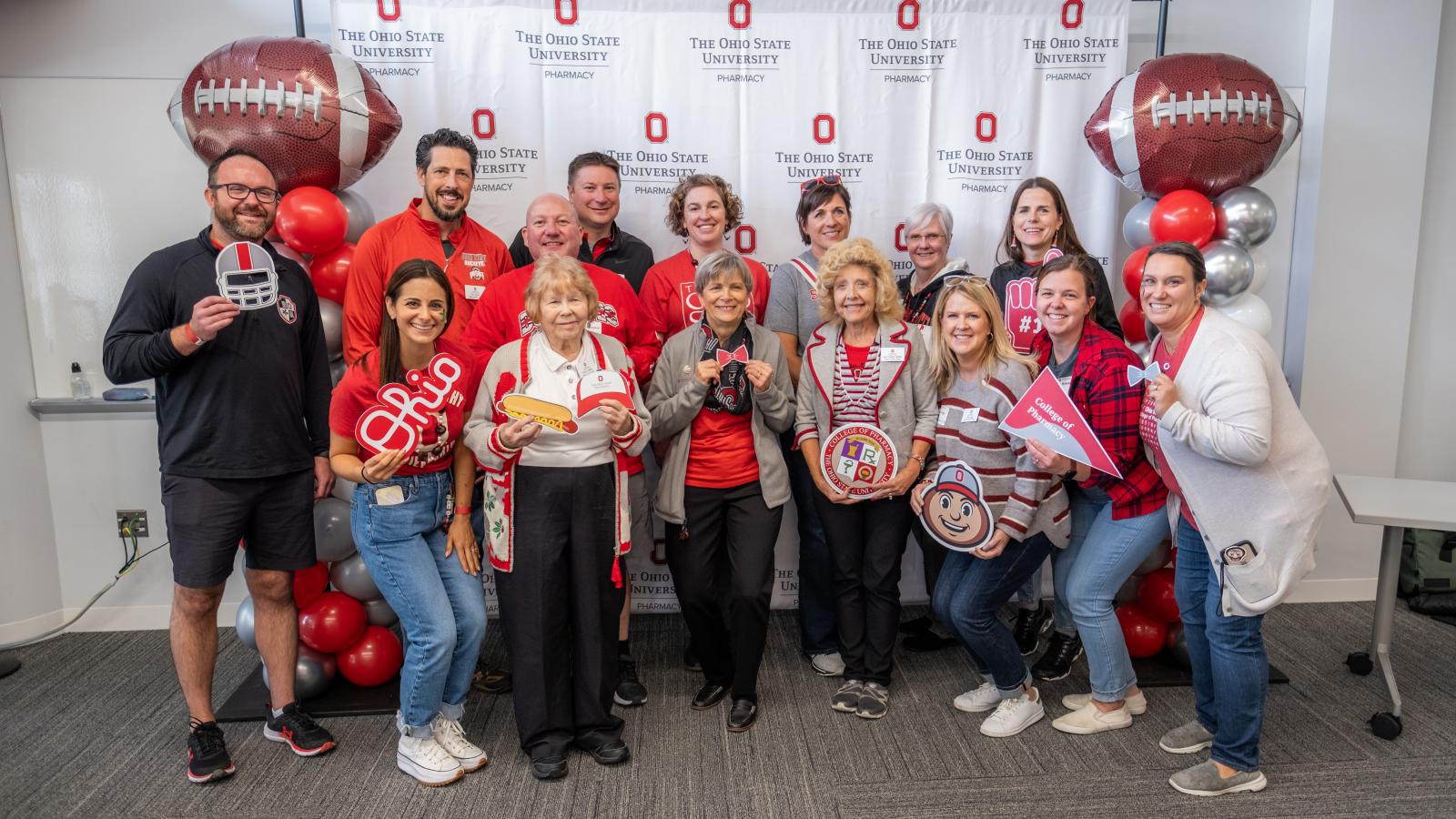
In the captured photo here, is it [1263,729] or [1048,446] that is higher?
[1048,446]

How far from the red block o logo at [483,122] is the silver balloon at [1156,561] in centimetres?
326

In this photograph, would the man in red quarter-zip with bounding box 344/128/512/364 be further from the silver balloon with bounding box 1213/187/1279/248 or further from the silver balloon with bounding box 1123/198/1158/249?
the silver balloon with bounding box 1213/187/1279/248

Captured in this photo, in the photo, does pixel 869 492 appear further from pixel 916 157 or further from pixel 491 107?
pixel 491 107

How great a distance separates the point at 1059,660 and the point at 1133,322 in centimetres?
141

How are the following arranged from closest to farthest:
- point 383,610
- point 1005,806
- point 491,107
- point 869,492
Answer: point 1005,806 → point 869,492 → point 383,610 → point 491,107

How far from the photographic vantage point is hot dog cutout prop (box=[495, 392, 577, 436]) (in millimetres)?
2373

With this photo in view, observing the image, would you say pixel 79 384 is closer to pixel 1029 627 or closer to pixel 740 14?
pixel 740 14

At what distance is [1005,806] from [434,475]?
1.99m

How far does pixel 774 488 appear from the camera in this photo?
115 inches

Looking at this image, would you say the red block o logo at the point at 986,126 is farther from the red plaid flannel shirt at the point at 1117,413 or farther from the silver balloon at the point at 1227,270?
the red plaid flannel shirt at the point at 1117,413

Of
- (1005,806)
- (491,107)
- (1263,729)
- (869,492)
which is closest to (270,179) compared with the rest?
(491,107)

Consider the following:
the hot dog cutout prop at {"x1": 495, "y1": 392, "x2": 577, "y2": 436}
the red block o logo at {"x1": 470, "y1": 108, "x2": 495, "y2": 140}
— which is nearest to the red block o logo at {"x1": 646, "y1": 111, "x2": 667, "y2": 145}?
the red block o logo at {"x1": 470, "y1": 108, "x2": 495, "y2": 140}

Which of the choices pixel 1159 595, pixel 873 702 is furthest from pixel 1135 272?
pixel 873 702

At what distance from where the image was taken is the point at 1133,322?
3480mm
